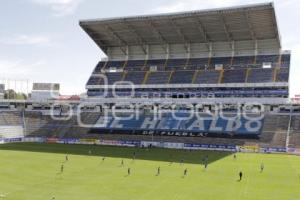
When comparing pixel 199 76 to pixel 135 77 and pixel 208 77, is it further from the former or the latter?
pixel 135 77

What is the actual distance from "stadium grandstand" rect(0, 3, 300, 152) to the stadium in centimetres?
27

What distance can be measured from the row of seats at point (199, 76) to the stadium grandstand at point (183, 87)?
249mm

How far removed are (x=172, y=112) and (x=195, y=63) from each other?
1804 centimetres

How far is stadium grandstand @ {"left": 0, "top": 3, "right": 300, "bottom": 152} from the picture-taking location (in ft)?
267

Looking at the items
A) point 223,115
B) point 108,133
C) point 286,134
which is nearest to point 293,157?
point 286,134

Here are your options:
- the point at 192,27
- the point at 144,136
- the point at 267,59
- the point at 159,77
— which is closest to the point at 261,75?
the point at 267,59

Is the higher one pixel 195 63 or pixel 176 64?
pixel 195 63

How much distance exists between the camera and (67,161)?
177ft

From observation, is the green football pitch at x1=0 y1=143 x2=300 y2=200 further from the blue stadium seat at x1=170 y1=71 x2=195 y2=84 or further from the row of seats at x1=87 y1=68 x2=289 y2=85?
the blue stadium seat at x1=170 y1=71 x2=195 y2=84

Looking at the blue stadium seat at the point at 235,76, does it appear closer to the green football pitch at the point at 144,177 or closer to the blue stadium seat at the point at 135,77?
the blue stadium seat at the point at 135,77

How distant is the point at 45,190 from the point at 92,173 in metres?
10.1

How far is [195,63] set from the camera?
10144cm

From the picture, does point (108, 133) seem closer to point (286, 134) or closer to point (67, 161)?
point (67, 161)

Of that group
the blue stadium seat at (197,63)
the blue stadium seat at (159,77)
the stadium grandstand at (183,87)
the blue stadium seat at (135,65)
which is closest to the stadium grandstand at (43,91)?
the stadium grandstand at (183,87)
